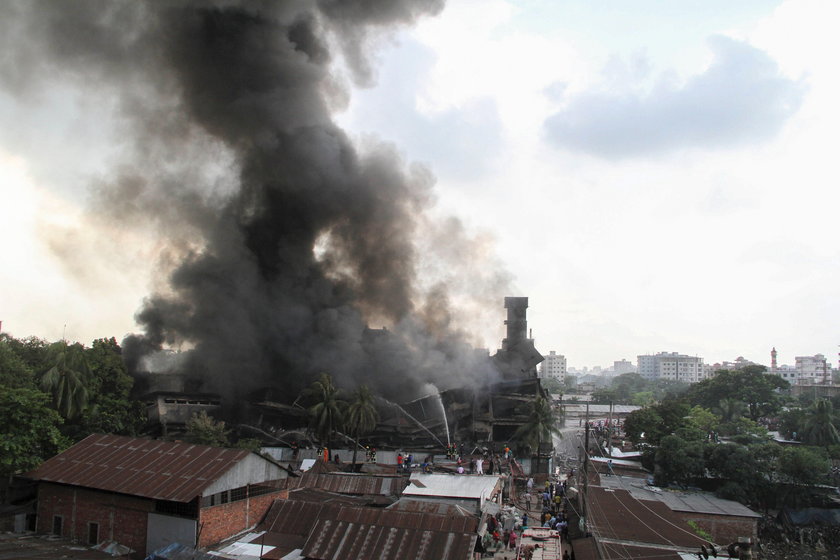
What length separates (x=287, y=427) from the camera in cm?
4894

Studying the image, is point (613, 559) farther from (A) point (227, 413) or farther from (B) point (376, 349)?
(A) point (227, 413)

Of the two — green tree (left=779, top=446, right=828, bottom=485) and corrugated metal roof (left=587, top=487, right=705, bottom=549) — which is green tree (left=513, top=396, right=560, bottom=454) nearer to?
corrugated metal roof (left=587, top=487, right=705, bottom=549)

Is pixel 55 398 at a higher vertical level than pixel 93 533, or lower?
higher

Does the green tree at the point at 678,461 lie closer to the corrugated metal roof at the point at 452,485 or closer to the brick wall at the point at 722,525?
the brick wall at the point at 722,525

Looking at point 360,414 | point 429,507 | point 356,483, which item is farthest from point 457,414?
point 429,507

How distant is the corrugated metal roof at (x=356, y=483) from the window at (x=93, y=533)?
837 cm

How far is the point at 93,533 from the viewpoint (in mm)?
24203

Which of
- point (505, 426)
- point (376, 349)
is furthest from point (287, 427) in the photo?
point (505, 426)

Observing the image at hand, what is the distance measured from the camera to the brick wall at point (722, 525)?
34.4 meters

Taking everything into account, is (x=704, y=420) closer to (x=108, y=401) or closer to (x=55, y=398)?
(x=108, y=401)

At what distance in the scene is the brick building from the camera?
73.3 feet

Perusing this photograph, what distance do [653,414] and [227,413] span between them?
125 ft

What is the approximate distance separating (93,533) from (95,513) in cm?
77

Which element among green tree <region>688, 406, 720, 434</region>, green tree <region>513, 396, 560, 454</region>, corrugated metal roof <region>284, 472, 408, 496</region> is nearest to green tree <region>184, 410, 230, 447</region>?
corrugated metal roof <region>284, 472, 408, 496</region>
